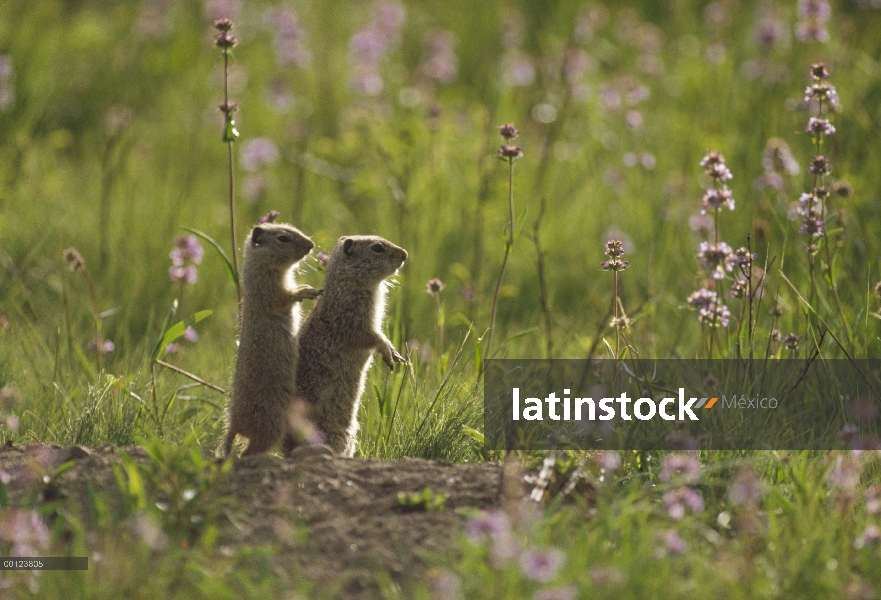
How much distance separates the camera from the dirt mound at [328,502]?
311 centimetres

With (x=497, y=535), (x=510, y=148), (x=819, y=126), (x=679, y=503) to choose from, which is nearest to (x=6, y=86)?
(x=510, y=148)

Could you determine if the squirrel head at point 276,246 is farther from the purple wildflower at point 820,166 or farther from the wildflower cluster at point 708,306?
the purple wildflower at point 820,166

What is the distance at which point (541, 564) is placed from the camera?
102 inches

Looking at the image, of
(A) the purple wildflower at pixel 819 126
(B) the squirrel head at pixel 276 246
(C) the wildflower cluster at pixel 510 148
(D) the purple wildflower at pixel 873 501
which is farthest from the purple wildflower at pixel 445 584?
(A) the purple wildflower at pixel 819 126

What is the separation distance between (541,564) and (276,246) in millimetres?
2062

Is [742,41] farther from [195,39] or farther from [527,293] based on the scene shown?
[195,39]

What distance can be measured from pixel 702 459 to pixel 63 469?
2227 millimetres

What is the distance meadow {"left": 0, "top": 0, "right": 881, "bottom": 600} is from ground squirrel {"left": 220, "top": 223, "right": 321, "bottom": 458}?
22 cm

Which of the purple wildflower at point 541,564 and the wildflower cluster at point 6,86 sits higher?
the wildflower cluster at point 6,86

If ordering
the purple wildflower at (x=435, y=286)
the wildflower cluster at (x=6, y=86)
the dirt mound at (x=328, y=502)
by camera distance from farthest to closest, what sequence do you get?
the wildflower cluster at (x=6, y=86) < the purple wildflower at (x=435, y=286) < the dirt mound at (x=328, y=502)

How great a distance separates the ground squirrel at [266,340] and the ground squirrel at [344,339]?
0.15 meters

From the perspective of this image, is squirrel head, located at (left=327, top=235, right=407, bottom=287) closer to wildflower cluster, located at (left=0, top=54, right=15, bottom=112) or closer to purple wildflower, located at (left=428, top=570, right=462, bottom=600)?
purple wildflower, located at (left=428, top=570, right=462, bottom=600)

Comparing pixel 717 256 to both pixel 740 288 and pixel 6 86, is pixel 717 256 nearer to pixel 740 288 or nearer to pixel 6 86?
pixel 740 288

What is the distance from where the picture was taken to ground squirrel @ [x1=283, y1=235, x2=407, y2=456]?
4.26m
